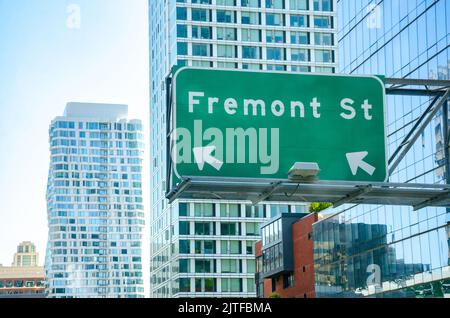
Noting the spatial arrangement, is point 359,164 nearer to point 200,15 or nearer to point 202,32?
point 202,32

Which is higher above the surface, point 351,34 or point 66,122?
point 66,122

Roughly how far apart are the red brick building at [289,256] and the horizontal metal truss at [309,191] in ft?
240

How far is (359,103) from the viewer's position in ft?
30.1

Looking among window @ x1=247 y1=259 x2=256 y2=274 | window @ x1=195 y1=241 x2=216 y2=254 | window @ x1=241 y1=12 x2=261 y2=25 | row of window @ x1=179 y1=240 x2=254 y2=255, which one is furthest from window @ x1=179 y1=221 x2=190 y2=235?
window @ x1=241 y1=12 x2=261 y2=25

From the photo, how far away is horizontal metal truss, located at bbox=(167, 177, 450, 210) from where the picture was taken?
29.5 ft

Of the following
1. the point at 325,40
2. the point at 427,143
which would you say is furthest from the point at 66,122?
the point at 427,143

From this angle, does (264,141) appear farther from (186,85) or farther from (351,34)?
(351,34)

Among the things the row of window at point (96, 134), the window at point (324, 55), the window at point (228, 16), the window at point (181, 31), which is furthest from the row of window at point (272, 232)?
the row of window at point (96, 134)

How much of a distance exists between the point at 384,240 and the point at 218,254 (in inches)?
3413

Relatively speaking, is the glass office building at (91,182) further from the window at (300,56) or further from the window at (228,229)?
the window at (300,56)

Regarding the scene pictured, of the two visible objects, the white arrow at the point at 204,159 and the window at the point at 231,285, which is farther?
the window at the point at 231,285

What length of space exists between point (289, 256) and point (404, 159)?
4644 cm

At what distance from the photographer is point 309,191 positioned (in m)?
9.22

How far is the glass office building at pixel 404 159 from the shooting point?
136 feet
